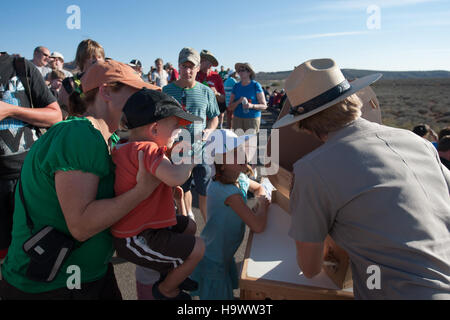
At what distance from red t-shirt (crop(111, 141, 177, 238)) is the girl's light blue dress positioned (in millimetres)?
584

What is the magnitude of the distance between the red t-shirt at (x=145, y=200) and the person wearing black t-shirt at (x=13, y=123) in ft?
2.73

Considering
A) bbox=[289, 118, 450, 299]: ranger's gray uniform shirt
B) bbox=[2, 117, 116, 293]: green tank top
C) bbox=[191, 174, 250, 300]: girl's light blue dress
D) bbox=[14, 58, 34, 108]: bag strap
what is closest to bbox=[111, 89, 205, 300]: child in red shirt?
bbox=[2, 117, 116, 293]: green tank top

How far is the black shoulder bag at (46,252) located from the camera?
1226mm

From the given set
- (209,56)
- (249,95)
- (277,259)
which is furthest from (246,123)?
(277,259)

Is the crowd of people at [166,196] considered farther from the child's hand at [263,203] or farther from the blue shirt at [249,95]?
the blue shirt at [249,95]

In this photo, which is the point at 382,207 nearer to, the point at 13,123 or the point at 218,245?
the point at 218,245

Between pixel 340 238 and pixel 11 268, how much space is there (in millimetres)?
1466

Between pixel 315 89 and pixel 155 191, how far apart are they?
3.09 ft

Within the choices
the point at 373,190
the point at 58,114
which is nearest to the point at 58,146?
the point at 58,114

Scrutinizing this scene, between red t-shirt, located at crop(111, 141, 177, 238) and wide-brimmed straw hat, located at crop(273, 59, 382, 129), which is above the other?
wide-brimmed straw hat, located at crop(273, 59, 382, 129)

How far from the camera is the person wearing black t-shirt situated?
1.82 metres

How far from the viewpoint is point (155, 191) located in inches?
60.8

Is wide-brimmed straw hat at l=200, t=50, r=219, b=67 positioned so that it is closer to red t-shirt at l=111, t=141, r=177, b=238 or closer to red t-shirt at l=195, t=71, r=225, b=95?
red t-shirt at l=195, t=71, r=225, b=95

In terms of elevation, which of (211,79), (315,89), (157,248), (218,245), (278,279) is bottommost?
(218,245)
